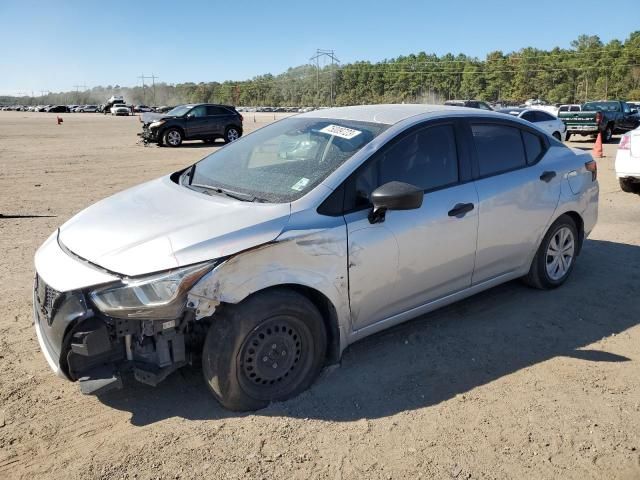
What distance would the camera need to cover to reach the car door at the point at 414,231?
3.38m

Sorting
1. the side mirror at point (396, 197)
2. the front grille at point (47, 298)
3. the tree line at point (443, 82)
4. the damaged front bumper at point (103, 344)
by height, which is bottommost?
the damaged front bumper at point (103, 344)

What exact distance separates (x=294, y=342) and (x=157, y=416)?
87 cm

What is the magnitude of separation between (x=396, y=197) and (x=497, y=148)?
162 centimetres

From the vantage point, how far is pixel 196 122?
2167 cm

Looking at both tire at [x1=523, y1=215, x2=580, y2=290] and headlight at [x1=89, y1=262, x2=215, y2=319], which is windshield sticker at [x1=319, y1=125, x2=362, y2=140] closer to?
headlight at [x1=89, y1=262, x2=215, y2=319]

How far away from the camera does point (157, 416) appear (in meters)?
3.11

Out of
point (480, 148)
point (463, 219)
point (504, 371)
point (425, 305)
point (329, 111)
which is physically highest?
point (329, 111)

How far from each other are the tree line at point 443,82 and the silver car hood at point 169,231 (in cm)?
9203

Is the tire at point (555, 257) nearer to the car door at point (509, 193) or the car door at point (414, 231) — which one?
the car door at point (509, 193)

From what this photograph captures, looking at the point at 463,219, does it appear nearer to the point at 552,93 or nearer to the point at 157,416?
the point at 157,416

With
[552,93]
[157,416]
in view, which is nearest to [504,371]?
[157,416]

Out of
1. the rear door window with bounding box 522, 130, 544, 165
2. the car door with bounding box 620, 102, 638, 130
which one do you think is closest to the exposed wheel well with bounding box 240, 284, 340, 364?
the rear door window with bounding box 522, 130, 544, 165

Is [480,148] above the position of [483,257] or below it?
above

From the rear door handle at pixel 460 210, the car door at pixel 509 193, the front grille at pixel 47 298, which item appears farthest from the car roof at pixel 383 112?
the front grille at pixel 47 298
